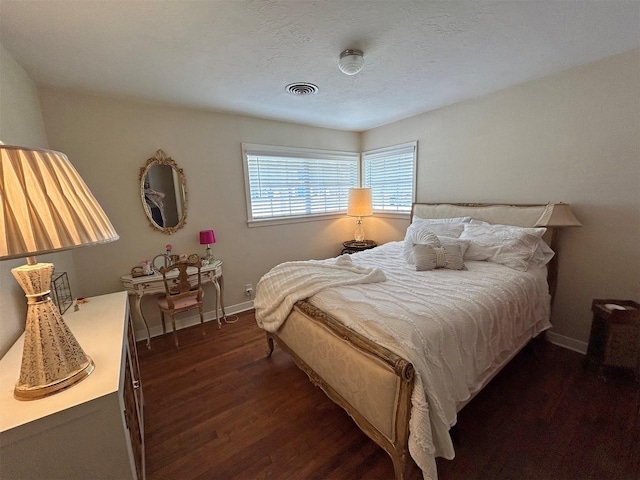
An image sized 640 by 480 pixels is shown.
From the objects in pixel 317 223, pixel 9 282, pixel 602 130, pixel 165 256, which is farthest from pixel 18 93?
pixel 602 130

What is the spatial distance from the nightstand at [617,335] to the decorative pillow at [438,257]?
1.05 m

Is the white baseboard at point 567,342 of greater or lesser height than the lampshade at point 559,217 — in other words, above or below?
below

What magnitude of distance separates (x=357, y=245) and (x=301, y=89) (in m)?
2.38

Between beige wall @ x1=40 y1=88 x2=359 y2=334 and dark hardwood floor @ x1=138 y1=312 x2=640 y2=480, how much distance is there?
1219 millimetres

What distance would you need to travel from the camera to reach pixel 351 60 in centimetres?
182

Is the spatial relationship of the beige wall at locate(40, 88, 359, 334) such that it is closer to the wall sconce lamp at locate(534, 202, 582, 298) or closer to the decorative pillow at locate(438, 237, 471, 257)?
the decorative pillow at locate(438, 237, 471, 257)

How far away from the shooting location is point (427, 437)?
1.11 m

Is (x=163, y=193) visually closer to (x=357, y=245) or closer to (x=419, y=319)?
(x=357, y=245)

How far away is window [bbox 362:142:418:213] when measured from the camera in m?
3.68

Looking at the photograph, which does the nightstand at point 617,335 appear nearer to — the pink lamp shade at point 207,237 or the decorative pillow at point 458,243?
the decorative pillow at point 458,243

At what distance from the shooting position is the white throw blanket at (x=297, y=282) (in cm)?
190

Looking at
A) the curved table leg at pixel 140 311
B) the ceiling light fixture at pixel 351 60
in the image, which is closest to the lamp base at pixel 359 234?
the ceiling light fixture at pixel 351 60

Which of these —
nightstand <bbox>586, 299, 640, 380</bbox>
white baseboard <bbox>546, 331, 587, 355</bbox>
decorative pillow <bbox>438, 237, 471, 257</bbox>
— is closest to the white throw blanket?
decorative pillow <bbox>438, 237, 471, 257</bbox>

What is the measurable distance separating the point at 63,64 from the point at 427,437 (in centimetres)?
328
